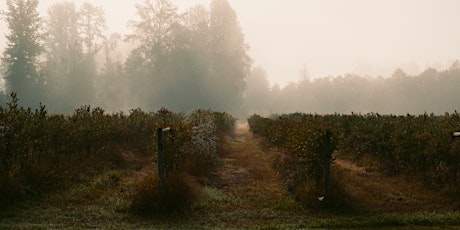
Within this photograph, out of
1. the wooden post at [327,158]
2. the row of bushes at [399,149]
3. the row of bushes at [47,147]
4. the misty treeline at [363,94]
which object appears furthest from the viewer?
the misty treeline at [363,94]

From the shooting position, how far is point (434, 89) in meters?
93.1

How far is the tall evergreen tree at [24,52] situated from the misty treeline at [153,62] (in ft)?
6.01

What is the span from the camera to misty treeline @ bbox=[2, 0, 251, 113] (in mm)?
64562

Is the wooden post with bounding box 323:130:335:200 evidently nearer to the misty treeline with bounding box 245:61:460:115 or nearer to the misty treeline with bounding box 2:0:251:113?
the misty treeline with bounding box 2:0:251:113

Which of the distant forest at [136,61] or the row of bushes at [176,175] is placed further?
the distant forest at [136,61]

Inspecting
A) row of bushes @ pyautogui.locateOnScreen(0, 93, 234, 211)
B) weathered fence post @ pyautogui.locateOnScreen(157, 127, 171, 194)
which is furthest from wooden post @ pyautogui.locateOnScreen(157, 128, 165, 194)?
row of bushes @ pyautogui.locateOnScreen(0, 93, 234, 211)

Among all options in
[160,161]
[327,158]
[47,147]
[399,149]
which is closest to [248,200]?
[327,158]

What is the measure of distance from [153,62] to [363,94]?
5611 centimetres

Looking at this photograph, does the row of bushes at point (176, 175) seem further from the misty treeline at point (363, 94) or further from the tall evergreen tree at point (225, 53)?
the misty treeline at point (363, 94)

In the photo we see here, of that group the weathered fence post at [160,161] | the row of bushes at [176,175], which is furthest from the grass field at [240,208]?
the weathered fence post at [160,161]

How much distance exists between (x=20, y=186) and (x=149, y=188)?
141 inches

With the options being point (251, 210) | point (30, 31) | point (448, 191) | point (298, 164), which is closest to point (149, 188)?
point (251, 210)

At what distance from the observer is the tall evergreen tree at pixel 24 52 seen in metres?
58.9

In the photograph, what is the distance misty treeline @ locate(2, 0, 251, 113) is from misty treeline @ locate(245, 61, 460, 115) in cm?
2068
